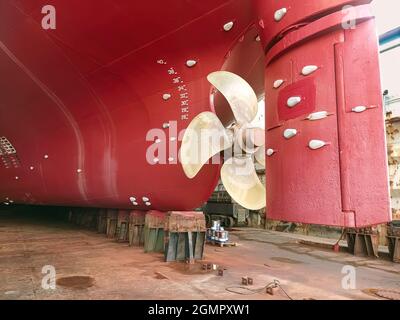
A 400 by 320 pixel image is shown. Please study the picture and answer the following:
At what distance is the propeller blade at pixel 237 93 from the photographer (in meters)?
3.97

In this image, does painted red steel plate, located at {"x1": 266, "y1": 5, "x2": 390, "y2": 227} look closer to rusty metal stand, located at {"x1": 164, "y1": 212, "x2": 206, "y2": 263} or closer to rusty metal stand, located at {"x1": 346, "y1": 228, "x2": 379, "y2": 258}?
rusty metal stand, located at {"x1": 164, "y1": 212, "x2": 206, "y2": 263}

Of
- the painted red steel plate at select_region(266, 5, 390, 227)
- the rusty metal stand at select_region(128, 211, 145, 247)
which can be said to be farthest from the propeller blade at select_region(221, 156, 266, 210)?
the rusty metal stand at select_region(128, 211, 145, 247)

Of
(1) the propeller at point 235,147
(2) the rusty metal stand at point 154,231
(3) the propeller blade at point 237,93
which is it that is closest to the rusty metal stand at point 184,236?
(2) the rusty metal stand at point 154,231

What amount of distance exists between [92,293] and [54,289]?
522 mm

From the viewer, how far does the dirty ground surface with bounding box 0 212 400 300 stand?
3.98 meters

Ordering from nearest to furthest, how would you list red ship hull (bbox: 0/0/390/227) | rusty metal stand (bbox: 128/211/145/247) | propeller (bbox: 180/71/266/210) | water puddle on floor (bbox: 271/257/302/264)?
red ship hull (bbox: 0/0/390/227) < propeller (bbox: 180/71/266/210) < water puddle on floor (bbox: 271/257/302/264) < rusty metal stand (bbox: 128/211/145/247)

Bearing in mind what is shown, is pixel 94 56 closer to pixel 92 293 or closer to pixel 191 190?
pixel 191 190

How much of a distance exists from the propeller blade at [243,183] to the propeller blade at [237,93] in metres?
0.71

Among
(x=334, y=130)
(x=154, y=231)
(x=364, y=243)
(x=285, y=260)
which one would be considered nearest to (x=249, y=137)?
(x=334, y=130)

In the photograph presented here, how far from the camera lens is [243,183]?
15.2 ft

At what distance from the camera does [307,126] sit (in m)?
2.86

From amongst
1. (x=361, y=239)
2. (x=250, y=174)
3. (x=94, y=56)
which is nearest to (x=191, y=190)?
(x=250, y=174)

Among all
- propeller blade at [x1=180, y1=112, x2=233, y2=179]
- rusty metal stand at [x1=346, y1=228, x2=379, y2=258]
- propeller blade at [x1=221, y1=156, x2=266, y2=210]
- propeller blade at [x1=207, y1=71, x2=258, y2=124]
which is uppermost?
propeller blade at [x1=207, y1=71, x2=258, y2=124]
